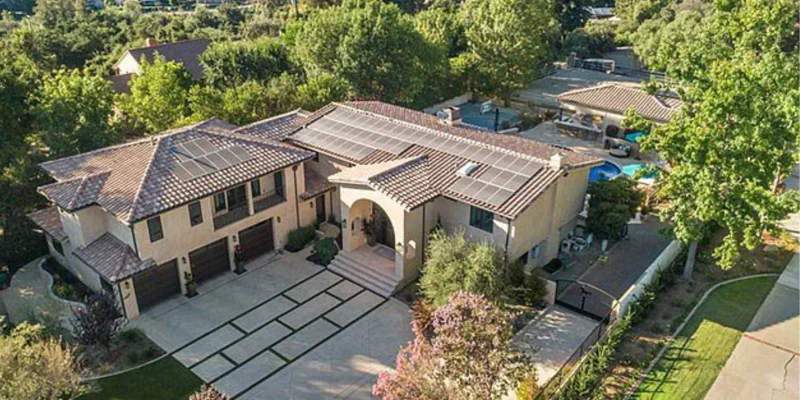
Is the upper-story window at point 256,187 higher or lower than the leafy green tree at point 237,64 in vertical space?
lower

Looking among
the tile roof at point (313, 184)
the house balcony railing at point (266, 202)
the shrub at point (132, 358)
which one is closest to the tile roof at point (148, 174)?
the tile roof at point (313, 184)

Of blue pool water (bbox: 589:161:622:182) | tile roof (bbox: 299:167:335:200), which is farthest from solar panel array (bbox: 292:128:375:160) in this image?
blue pool water (bbox: 589:161:622:182)

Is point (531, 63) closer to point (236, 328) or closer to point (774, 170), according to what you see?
point (774, 170)

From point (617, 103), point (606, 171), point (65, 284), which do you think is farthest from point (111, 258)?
point (617, 103)

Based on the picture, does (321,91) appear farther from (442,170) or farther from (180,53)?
(180,53)

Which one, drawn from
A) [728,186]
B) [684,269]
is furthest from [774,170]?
[684,269]

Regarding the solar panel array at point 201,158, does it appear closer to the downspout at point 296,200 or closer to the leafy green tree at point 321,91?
the downspout at point 296,200
